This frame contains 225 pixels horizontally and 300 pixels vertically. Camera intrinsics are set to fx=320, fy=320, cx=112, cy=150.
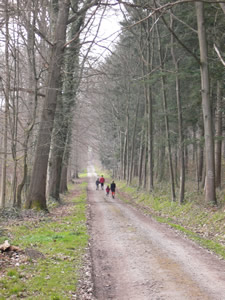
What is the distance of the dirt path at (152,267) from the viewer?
579 cm

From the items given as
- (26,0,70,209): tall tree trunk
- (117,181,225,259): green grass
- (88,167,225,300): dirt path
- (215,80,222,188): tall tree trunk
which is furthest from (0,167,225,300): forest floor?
(215,80,222,188): tall tree trunk

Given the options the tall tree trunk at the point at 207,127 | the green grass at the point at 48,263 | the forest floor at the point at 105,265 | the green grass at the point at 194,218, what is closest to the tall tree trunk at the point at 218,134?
the tall tree trunk at the point at 207,127

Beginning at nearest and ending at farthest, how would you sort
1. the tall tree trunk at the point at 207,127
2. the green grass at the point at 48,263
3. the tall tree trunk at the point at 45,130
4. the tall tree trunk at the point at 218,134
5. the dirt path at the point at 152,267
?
the green grass at the point at 48,263, the dirt path at the point at 152,267, the tall tree trunk at the point at 207,127, the tall tree trunk at the point at 45,130, the tall tree trunk at the point at 218,134

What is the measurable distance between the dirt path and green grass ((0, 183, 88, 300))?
1.67 ft

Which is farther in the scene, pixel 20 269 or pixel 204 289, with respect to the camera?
pixel 20 269

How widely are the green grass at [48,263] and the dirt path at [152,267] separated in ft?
1.67

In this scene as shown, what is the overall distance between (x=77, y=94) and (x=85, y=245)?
1318 centimetres

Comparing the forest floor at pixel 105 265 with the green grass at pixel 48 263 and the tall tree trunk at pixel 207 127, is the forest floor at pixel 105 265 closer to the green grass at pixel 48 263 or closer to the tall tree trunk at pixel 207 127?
the green grass at pixel 48 263

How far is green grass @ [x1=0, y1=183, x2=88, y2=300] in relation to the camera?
5.43m

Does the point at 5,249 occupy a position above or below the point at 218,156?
below

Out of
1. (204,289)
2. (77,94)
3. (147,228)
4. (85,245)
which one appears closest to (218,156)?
(147,228)

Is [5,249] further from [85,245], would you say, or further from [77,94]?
[77,94]

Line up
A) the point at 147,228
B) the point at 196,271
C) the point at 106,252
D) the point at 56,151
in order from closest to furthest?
the point at 196,271, the point at 106,252, the point at 147,228, the point at 56,151

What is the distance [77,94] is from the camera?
67.9ft
